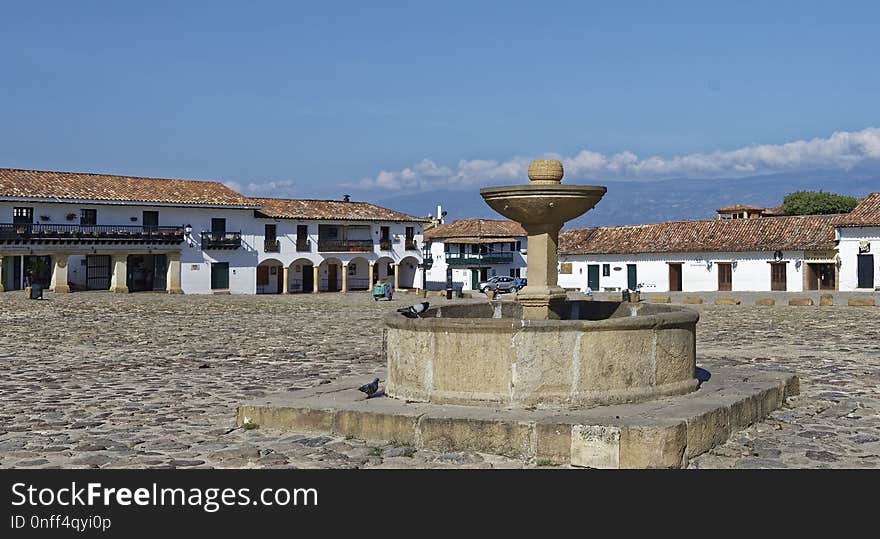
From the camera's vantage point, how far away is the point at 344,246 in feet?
176

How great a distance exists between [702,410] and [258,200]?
48099 millimetres

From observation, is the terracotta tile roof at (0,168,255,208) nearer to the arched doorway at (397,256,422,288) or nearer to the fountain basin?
the arched doorway at (397,256,422,288)

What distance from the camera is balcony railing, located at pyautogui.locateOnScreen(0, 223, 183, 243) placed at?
132ft

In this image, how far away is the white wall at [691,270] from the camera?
4697 centimetres

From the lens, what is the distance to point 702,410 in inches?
272

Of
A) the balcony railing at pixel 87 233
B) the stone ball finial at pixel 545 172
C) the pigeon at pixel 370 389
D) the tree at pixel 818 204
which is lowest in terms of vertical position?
the pigeon at pixel 370 389

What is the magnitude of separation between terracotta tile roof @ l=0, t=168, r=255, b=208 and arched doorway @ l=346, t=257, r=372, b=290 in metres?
9.05

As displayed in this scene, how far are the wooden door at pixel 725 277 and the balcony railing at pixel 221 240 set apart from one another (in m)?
26.4

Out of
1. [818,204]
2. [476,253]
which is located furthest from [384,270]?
[818,204]

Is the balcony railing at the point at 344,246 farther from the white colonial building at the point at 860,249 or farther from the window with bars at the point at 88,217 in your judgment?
the white colonial building at the point at 860,249

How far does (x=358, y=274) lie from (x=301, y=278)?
3.90 metres

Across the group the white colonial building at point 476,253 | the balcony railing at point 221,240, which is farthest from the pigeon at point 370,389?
the white colonial building at point 476,253

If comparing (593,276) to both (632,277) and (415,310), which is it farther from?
(415,310)

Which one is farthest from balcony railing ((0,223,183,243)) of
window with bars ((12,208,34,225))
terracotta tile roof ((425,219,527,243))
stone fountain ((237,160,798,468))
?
stone fountain ((237,160,798,468))
